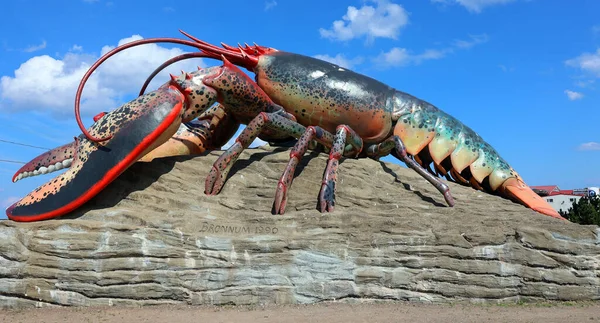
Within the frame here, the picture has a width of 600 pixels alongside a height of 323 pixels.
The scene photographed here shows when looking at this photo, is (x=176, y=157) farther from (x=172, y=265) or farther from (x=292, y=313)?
(x=292, y=313)

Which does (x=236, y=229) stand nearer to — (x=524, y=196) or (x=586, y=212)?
(x=524, y=196)

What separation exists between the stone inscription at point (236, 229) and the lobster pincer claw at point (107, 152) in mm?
1315

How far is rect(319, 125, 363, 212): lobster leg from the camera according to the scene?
624 centimetres

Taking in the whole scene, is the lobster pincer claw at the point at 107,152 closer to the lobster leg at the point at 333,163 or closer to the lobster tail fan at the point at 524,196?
the lobster leg at the point at 333,163

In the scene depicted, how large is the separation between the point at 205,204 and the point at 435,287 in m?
2.80

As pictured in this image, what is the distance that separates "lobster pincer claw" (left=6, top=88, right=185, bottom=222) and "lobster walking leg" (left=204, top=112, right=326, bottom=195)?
0.76 metres

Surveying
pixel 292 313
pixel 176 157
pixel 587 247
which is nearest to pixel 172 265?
pixel 292 313

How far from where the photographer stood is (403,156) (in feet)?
23.0

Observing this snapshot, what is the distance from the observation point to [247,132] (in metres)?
6.79

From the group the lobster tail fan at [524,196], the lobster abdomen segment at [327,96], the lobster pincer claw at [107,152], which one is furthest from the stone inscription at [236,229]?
the lobster tail fan at [524,196]

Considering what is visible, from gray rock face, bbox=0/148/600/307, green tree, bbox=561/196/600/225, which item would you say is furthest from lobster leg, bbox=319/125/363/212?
green tree, bbox=561/196/600/225

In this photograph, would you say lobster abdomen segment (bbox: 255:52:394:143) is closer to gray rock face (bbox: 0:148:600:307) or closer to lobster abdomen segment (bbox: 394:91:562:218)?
lobster abdomen segment (bbox: 394:91:562:218)

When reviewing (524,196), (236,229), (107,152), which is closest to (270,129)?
(236,229)

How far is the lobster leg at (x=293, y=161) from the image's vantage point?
6.22m
